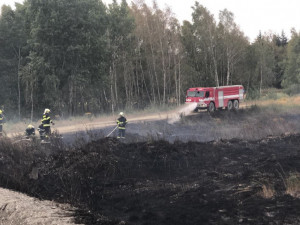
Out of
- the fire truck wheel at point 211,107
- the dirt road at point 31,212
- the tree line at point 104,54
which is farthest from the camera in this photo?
the tree line at point 104,54

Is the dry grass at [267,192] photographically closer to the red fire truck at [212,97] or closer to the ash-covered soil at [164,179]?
the ash-covered soil at [164,179]

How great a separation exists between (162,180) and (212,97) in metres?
16.8

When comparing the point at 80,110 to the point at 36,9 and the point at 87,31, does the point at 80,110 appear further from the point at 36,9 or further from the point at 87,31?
the point at 36,9

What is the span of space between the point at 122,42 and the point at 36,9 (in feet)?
32.1

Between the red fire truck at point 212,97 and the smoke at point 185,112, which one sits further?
the red fire truck at point 212,97

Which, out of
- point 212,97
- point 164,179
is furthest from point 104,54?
point 164,179

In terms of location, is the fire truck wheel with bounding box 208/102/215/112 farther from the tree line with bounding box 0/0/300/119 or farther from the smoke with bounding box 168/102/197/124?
the tree line with bounding box 0/0/300/119

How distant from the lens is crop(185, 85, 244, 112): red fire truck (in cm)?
2728

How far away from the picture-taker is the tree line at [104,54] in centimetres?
3322

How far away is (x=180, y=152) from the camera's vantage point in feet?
47.7

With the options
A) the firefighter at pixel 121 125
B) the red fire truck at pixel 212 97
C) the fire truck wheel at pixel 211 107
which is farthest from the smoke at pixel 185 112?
the firefighter at pixel 121 125

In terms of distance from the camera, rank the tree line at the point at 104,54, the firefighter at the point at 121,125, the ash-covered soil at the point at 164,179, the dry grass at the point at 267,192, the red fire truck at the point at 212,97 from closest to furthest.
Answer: the ash-covered soil at the point at 164,179 → the dry grass at the point at 267,192 → the firefighter at the point at 121,125 → the red fire truck at the point at 212,97 → the tree line at the point at 104,54

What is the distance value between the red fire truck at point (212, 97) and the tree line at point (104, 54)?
30.6 feet

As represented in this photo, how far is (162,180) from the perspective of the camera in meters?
11.7
